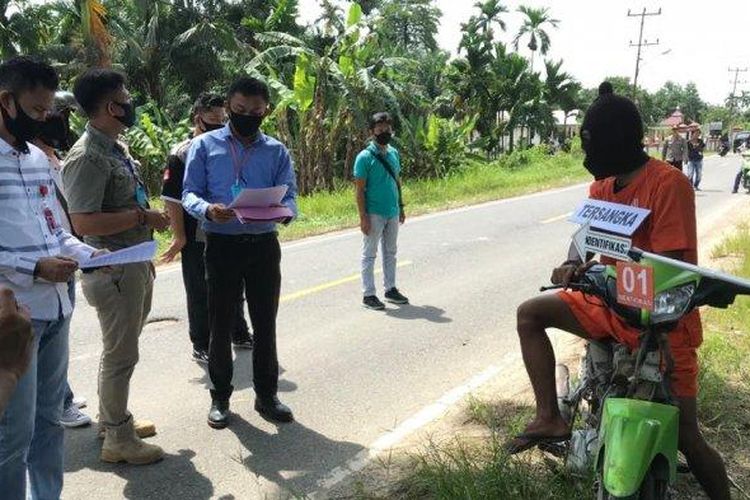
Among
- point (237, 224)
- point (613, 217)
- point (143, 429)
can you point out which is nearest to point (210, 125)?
point (237, 224)

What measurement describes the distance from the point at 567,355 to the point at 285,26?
24.1 meters

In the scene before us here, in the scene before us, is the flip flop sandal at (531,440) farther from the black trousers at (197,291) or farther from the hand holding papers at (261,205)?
the black trousers at (197,291)

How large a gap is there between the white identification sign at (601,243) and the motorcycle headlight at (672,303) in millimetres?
190

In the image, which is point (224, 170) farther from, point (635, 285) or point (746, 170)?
point (746, 170)

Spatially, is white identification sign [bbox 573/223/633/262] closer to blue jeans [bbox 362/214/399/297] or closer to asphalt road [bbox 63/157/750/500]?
asphalt road [bbox 63/157/750/500]

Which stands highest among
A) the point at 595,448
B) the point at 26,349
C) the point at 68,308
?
the point at 26,349

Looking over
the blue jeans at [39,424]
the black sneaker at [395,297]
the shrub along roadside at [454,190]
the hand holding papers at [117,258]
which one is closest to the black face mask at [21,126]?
the hand holding papers at [117,258]

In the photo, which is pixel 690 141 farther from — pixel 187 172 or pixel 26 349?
pixel 26 349

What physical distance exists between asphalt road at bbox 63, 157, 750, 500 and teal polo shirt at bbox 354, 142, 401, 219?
1049 mm

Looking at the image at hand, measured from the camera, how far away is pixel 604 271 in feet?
8.96

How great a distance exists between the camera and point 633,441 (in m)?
2.39

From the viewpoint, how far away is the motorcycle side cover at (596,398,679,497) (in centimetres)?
235

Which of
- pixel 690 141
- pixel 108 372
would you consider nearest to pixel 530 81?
pixel 690 141

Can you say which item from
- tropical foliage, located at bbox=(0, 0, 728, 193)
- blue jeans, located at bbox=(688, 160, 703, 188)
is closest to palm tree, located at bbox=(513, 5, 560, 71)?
tropical foliage, located at bbox=(0, 0, 728, 193)
